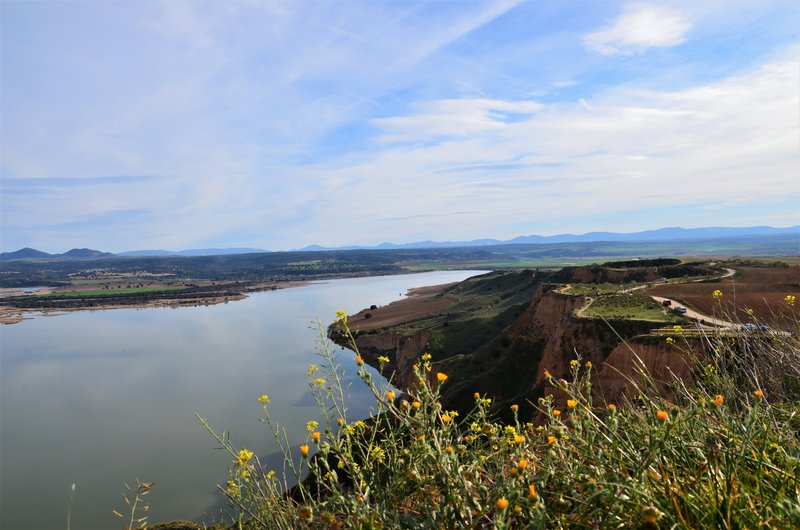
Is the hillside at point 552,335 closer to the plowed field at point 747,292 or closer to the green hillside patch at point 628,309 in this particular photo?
the green hillside patch at point 628,309

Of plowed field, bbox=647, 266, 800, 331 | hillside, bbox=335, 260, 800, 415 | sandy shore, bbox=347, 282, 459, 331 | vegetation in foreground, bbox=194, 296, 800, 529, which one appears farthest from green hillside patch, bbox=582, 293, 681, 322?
sandy shore, bbox=347, 282, 459, 331

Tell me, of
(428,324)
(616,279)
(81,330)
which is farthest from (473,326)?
(81,330)

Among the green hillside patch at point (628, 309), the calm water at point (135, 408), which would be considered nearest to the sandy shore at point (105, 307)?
the calm water at point (135, 408)

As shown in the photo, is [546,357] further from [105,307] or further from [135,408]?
[105,307]

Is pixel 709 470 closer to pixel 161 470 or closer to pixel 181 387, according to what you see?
pixel 161 470

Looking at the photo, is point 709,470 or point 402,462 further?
point 402,462

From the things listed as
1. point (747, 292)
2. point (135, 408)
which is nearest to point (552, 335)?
point (747, 292)

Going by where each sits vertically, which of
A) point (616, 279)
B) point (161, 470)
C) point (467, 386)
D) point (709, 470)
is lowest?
point (161, 470)

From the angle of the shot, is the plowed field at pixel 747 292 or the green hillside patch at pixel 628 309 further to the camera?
the green hillside patch at pixel 628 309
